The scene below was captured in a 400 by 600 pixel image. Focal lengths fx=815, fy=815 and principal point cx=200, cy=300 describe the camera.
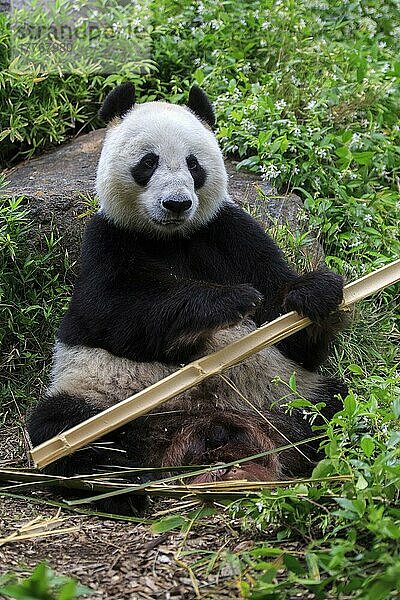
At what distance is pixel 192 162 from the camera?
179 inches

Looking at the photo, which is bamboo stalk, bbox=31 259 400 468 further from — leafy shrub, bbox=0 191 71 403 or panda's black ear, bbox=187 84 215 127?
leafy shrub, bbox=0 191 71 403

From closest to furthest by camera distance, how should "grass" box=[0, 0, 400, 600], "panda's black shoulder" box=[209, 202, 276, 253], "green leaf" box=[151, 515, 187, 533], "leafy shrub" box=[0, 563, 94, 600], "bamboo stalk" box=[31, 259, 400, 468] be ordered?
Result: "leafy shrub" box=[0, 563, 94, 600] → "green leaf" box=[151, 515, 187, 533] → "bamboo stalk" box=[31, 259, 400, 468] → "panda's black shoulder" box=[209, 202, 276, 253] → "grass" box=[0, 0, 400, 600]

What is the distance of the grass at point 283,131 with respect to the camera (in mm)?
5477

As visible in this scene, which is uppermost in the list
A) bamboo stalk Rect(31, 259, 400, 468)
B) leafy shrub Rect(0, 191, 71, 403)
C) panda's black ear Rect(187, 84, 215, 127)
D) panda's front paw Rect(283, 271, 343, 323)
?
panda's black ear Rect(187, 84, 215, 127)

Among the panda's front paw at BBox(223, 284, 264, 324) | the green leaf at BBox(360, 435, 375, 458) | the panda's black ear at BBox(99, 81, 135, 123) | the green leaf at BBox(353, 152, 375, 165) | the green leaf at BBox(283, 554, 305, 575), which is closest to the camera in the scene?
the green leaf at BBox(283, 554, 305, 575)

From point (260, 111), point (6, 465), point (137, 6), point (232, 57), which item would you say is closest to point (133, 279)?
point (6, 465)

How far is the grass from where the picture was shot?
548 cm

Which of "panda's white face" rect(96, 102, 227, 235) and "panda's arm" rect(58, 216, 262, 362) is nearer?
"panda's arm" rect(58, 216, 262, 362)

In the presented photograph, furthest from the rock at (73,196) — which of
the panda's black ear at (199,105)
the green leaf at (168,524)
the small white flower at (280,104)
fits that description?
the green leaf at (168,524)

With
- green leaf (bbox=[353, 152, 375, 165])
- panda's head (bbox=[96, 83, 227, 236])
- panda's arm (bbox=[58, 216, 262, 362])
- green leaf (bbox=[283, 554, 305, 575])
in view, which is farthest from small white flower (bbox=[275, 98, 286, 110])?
green leaf (bbox=[283, 554, 305, 575])

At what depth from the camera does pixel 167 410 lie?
441 centimetres

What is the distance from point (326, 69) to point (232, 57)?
85cm

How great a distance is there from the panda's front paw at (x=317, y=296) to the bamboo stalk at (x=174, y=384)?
63 mm

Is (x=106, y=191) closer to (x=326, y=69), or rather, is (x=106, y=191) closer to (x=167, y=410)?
(x=167, y=410)
